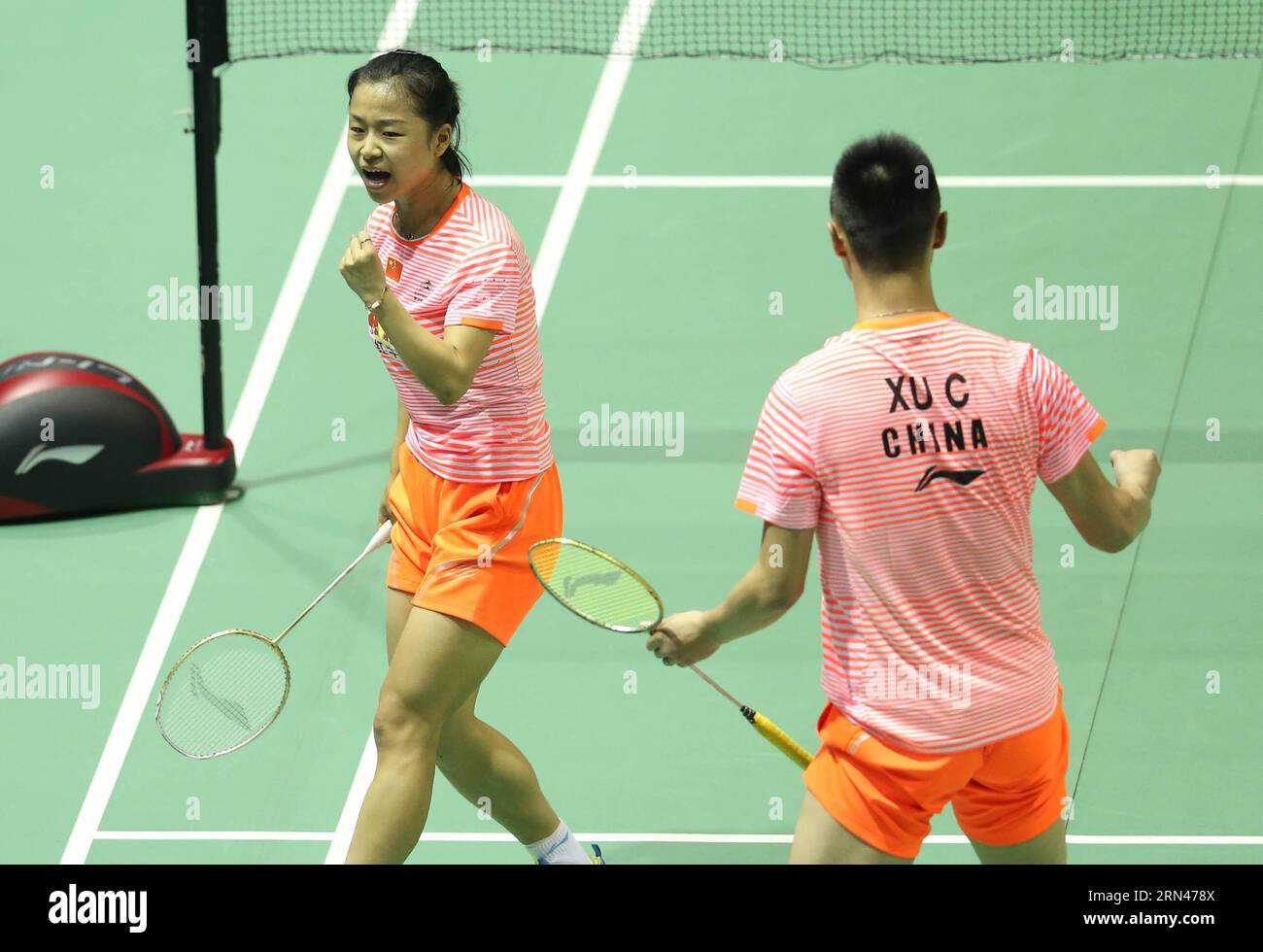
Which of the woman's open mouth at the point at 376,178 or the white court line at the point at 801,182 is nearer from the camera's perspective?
the woman's open mouth at the point at 376,178

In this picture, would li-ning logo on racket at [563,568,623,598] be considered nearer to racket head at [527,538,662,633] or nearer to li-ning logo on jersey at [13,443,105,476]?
racket head at [527,538,662,633]

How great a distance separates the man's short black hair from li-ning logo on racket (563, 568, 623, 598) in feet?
3.76

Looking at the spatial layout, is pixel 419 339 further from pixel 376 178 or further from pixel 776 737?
pixel 776 737

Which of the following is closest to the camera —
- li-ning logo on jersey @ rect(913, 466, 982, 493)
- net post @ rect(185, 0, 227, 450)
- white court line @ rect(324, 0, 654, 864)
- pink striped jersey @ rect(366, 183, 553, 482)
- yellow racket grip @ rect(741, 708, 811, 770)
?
li-ning logo on jersey @ rect(913, 466, 982, 493)

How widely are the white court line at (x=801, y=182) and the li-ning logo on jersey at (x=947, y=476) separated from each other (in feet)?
20.2

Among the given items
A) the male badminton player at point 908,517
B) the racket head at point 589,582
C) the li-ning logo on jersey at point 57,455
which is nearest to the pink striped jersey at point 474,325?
the racket head at point 589,582

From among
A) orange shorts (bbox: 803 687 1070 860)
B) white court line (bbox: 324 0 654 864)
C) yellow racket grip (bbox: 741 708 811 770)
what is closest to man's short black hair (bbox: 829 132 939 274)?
orange shorts (bbox: 803 687 1070 860)

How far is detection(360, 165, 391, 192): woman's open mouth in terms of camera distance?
15.0ft

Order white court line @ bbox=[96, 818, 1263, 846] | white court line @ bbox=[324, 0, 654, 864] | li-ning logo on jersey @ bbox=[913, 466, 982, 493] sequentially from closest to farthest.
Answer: li-ning logo on jersey @ bbox=[913, 466, 982, 493] → white court line @ bbox=[96, 818, 1263, 846] → white court line @ bbox=[324, 0, 654, 864]

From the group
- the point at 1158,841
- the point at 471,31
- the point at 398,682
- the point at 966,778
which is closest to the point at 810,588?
the point at 1158,841

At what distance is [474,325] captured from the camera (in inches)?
176

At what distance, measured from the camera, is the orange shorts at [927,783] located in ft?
12.2

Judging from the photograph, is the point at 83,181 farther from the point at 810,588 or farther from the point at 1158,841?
the point at 1158,841

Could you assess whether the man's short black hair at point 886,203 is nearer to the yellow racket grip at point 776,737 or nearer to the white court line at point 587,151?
the yellow racket grip at point 776,737
